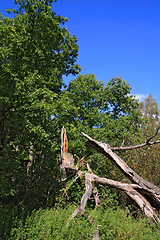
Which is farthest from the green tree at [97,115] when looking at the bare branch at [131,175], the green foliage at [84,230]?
the green foliage at [84,230]

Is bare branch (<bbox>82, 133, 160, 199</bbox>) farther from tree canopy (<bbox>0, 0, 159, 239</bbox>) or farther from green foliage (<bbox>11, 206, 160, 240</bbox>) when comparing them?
tree canopy (<bbox>0, 0, 159, 239</bbox>)

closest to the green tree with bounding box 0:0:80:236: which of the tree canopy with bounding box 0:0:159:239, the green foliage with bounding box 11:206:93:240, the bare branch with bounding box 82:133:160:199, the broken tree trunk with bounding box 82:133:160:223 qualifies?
the tree canopy with bounding box 0:0:159:239

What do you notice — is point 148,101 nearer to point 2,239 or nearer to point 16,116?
point 16,116

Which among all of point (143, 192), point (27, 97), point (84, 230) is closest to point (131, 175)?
point (143, 192)

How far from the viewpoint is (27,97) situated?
891 centimetres

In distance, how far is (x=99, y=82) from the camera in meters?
17.0

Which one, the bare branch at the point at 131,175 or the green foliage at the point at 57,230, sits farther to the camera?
the bare branch at the point at 131,175

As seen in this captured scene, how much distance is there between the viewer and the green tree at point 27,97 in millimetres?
9031

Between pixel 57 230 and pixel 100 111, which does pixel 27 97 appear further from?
pixel 100 111

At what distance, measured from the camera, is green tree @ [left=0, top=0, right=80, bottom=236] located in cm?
903

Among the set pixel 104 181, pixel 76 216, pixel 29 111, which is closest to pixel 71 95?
pixel 29 111

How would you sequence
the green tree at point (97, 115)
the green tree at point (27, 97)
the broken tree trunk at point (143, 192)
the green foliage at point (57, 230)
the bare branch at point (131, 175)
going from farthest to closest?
the green tree at point (97, 115) → the green tree at point (27, 97) → the bare branch at point (131, 175) → the broken tree trunk at point (143, 192) → the green foliage at point (57, 230)

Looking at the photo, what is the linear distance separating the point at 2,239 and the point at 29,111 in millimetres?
5440

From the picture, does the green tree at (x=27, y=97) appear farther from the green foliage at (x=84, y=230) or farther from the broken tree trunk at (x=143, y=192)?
the broken tree trunk at (x=143, y=192)
